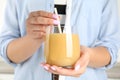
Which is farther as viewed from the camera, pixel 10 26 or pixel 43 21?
pixel 10 26

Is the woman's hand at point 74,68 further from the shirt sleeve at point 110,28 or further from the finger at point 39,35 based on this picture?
the shirt sleeve at point 110,28

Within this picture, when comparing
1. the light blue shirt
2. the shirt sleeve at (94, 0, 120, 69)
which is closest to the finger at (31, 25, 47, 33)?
the light blue shirt

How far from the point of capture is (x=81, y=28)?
0.92 meters

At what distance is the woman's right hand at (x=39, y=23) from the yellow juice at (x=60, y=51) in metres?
0.03

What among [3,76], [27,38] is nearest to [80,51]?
[27,38]

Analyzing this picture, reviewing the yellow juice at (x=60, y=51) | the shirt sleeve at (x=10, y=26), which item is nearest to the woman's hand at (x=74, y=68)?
the yellow juice at (x=60, y=51)

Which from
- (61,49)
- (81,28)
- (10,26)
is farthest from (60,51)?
(10,26)

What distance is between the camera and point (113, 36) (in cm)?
96

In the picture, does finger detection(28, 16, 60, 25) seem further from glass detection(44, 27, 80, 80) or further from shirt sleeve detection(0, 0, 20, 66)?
shirt sleeve detection(0, 0, 20, 66)

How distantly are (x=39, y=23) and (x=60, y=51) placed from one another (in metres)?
0.09

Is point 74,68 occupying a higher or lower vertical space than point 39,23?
lower

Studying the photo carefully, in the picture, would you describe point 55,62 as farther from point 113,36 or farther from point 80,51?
point 113,36

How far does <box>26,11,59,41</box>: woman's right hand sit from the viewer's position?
0.67 meters

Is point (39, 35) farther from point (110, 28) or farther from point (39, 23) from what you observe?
point (110, 28)
